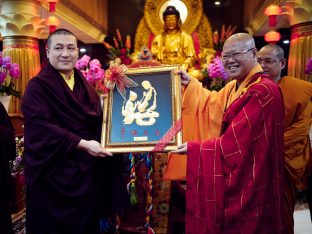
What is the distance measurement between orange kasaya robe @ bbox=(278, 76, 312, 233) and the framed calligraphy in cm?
93

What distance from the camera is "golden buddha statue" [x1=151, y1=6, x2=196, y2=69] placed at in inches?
301

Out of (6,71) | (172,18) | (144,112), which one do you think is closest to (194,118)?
(144,112)

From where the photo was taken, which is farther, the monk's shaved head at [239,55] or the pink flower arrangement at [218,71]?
the pink flower arrangement at [218,71]

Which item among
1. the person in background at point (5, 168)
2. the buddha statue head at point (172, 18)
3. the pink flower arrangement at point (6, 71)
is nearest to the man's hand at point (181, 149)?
the person in background at point (5, 168)

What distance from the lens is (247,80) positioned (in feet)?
6.55

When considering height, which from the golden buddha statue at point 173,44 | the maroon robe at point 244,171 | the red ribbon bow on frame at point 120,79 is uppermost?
the golden buddha statue at point 173,44

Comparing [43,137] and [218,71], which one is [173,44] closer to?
[218,71]

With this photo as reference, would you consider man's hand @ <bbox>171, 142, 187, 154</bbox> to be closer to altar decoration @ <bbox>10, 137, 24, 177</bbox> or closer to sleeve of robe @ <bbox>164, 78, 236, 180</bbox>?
sleeve of robe @ <bbox>164, 78, 236, 180</bbox>

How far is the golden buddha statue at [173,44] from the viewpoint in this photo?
765 cm

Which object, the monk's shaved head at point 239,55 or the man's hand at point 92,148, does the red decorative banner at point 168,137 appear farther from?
the monk's shaved head at point 239,55

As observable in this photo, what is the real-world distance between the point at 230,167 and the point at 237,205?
7.7 inches

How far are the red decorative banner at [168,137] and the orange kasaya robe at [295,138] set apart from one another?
0.93 meters

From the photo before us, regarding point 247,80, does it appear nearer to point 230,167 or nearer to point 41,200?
point 230,167

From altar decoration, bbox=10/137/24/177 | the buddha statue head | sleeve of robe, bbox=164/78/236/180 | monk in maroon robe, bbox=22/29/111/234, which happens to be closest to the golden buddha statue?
the buddha statue head
